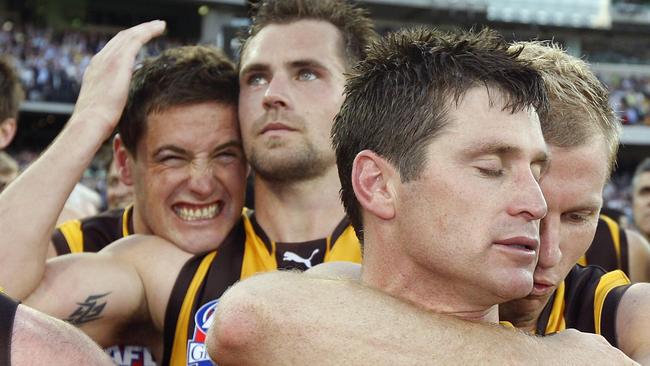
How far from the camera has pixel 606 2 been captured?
41812 mm

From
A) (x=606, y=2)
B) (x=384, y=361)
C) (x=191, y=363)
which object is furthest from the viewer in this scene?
(x=606, y=2)

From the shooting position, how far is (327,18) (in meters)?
3.98

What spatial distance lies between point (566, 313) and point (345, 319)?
1.09 metres

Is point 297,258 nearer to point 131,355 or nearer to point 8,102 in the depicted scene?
point 131,355

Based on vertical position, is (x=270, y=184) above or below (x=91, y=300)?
above

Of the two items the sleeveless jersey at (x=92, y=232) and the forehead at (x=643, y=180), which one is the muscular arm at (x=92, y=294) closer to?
the sleeveless jersey at (x=92, y=232)

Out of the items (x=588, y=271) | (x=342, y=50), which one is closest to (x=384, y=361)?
(x=588, y=271)

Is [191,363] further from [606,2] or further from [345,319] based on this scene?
[606,2]

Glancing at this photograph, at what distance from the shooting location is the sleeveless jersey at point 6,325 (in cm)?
161

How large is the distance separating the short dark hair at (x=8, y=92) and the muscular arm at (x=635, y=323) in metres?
3.73

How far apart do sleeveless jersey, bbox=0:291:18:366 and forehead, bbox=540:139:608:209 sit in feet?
4.99

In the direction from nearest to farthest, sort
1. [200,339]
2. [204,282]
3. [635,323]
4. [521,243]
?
[521,243] → [635,323] → [200,339] → [204,282]

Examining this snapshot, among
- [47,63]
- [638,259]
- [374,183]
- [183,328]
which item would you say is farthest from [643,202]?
[47,63]

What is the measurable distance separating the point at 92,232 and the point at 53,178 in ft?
3.91
